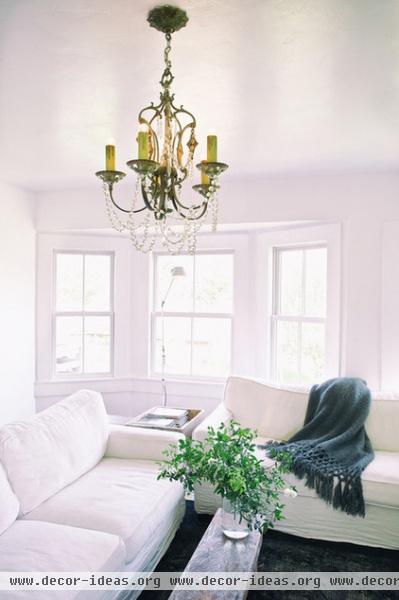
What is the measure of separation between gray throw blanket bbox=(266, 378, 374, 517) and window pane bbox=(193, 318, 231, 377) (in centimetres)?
131

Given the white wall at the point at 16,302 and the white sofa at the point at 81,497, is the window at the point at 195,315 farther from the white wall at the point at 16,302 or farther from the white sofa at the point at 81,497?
the white sofa at the point at 81,497

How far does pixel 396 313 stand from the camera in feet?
11.5

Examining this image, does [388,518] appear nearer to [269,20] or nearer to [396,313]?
[396,313]

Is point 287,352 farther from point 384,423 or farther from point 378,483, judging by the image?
point 378,483

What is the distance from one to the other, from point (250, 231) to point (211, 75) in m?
2.35

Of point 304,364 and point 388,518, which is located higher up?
point 304,364

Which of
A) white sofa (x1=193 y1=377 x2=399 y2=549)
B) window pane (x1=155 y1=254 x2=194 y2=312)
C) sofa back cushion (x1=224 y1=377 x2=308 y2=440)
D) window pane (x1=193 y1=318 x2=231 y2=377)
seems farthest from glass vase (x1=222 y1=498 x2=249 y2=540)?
window pane (x1=155 y1=254 x2=194 y2=312)

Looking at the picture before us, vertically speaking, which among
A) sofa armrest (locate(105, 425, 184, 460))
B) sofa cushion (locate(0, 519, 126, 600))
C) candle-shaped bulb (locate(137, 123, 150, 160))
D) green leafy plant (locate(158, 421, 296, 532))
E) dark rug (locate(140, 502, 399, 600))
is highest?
candle-shaped bulb (locate(137, 123, 150, 160))

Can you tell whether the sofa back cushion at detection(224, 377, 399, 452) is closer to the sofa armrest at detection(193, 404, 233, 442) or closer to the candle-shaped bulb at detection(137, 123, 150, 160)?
the sofa armrest at detection(193, 404, 233, 442)

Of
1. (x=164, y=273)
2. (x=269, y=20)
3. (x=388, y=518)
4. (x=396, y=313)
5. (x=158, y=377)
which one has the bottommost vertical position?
(x=388, y=518)

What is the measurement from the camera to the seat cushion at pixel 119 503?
2.06 meters

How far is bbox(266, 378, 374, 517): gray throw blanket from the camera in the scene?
2.61 m

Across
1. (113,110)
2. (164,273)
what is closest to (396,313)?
(164,273)

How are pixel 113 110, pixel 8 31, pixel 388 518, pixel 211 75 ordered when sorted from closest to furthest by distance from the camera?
pixel 8 31, pixel 211 75, pixel 113 110, pixel 388 518
